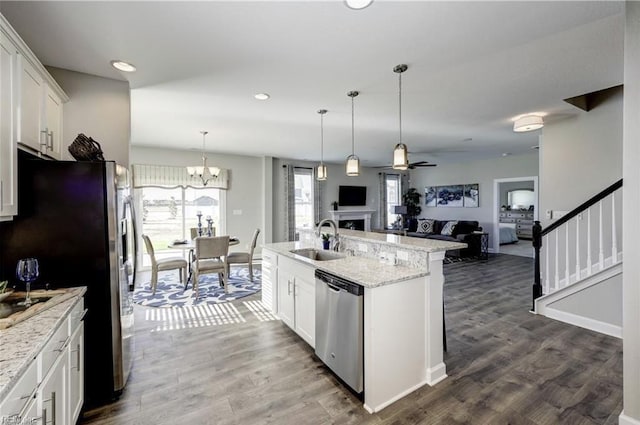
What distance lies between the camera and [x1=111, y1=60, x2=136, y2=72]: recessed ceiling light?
8.09ft

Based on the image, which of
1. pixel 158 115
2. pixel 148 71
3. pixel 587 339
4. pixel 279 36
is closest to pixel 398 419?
pixel 587 339

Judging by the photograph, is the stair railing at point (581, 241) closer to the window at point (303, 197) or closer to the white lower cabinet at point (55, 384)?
the white lower cabinet at point (55, 384)

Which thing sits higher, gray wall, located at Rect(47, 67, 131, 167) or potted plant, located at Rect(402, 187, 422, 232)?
gray wall, located at Rect(47, 67, 131, 167)

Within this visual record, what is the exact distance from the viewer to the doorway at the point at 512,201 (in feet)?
25.2

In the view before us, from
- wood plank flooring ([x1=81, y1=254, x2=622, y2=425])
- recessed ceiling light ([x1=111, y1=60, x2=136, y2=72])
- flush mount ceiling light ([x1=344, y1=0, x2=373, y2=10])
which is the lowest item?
wood plank flooring ([x1=81, y1=254, x2=622, y2=425])

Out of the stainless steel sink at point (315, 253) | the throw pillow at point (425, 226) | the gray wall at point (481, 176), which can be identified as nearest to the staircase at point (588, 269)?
the stainless steel sink at point (315, 253)

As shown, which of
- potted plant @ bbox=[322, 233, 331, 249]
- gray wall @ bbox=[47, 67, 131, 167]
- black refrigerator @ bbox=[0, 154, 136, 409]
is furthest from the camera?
potted plant @ bbox=[322, 233, 331, 249]

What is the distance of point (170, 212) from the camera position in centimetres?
661

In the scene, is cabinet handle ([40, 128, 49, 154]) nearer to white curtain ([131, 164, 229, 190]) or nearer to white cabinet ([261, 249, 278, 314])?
white cabinet ([261, 249, 278, 314])

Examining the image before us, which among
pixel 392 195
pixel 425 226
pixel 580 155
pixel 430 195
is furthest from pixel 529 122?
pixel 392 195

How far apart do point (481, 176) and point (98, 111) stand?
896cm

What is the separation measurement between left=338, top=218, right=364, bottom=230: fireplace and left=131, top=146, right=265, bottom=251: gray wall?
2677 mm

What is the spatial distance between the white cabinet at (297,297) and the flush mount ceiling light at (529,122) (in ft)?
12.6

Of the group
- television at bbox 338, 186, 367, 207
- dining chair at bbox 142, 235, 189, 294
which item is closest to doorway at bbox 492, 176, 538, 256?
television at bbox 338, 186, 367, 207
